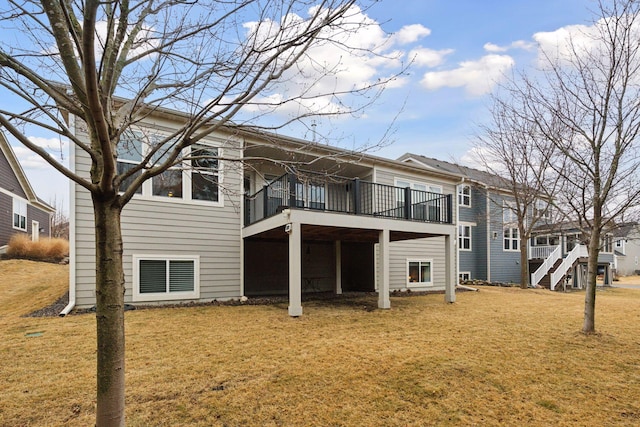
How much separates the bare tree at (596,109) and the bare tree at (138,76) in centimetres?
478

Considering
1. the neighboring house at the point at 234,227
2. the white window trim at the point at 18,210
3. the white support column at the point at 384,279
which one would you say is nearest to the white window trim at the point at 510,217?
the neighboring house at the point at 234,227

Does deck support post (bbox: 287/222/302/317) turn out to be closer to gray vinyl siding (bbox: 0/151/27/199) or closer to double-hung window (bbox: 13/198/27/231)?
gray vinyl siding (bbox: 0/151/27/199)

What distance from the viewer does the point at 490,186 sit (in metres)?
19.3

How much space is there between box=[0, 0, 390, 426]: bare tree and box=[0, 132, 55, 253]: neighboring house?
1687cm

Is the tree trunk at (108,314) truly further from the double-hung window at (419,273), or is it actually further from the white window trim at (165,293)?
the double-hung window at (419,273)

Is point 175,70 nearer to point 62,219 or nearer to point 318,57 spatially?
point 318,57

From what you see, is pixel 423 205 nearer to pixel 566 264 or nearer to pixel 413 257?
pixel 413 257

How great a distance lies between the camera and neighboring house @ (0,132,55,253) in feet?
57.1

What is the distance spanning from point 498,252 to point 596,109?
50.9ft

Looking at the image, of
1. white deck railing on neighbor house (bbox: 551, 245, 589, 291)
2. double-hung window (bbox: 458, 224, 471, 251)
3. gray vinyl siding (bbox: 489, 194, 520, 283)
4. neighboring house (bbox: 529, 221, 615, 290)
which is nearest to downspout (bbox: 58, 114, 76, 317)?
double-hung window (bbox: 458, 224, 471, 251)

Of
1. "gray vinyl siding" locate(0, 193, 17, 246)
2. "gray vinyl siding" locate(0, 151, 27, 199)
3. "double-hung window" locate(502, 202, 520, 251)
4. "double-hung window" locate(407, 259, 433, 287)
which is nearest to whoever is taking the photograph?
"double-hung window" locate(407, 259, 433, 287)

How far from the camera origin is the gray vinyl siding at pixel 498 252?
64.1ft

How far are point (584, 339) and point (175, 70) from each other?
7164mm

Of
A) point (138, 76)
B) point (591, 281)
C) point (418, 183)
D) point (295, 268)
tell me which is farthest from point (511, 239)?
point (138, 76)
